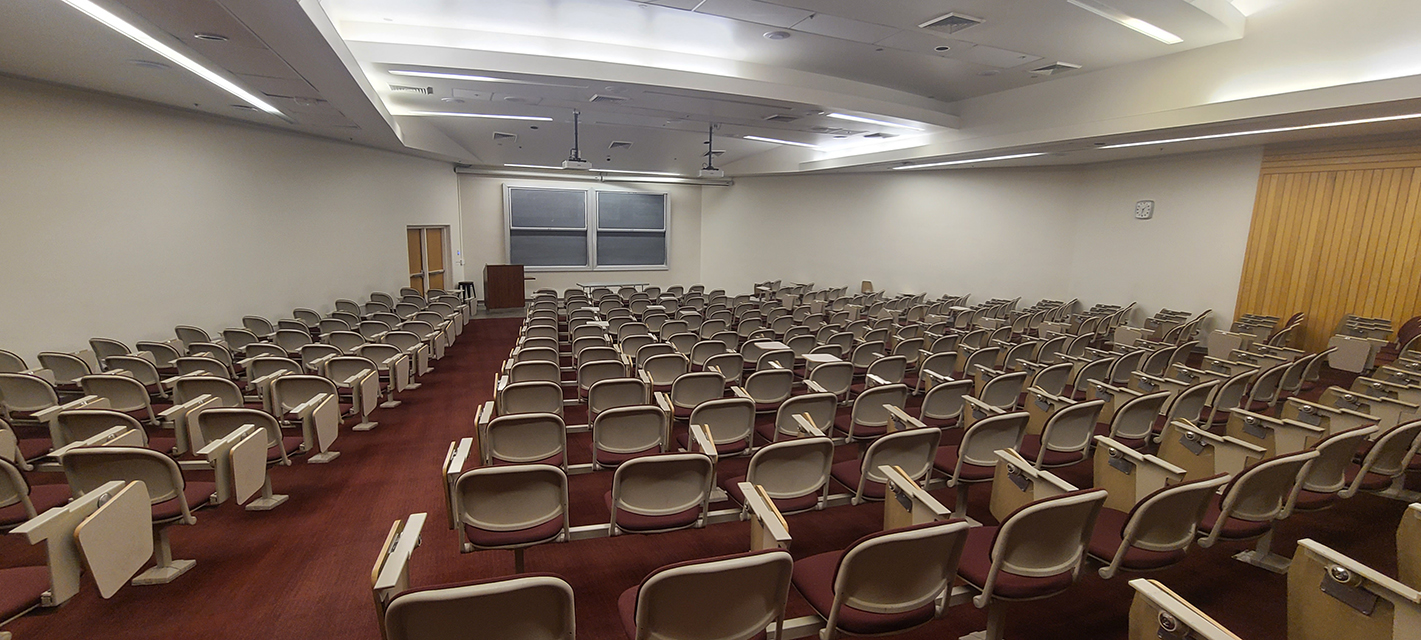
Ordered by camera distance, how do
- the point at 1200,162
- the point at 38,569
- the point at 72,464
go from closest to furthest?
the point at 38,569 < the point at 72,464 < the point at 1200,162

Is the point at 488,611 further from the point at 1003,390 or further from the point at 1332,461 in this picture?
the point at 1003,390

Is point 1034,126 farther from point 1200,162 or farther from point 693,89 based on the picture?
point 693,89

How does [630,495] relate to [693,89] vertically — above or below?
below

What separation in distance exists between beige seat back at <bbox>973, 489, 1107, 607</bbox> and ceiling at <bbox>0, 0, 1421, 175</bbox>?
5523mm

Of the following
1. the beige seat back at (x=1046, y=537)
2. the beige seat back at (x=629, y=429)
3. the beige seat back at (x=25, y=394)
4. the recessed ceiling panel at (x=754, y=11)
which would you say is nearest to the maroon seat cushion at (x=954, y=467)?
the beige seat back at (x=1046, y=537)

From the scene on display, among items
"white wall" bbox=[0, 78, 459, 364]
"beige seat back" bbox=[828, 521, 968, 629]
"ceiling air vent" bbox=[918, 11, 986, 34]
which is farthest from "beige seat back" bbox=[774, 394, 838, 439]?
"white wall" bbox=[0, 78, 459, 364]

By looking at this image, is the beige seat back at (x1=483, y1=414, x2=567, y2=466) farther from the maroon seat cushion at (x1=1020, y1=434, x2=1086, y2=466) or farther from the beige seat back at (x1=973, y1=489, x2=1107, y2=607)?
the maroon seat cushion at (x1=1020, y1=434, x2=1086, y2=466)

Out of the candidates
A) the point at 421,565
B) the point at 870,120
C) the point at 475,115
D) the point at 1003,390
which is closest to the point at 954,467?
the point at 1003,390

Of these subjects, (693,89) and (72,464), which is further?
(693,89)

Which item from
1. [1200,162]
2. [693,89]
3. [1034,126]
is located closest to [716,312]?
[693,89]

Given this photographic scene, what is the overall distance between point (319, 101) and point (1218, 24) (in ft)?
37.4

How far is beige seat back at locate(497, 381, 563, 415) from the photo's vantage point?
4699mm

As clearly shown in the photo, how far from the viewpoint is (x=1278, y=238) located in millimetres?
10070

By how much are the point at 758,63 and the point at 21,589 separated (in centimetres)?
881
